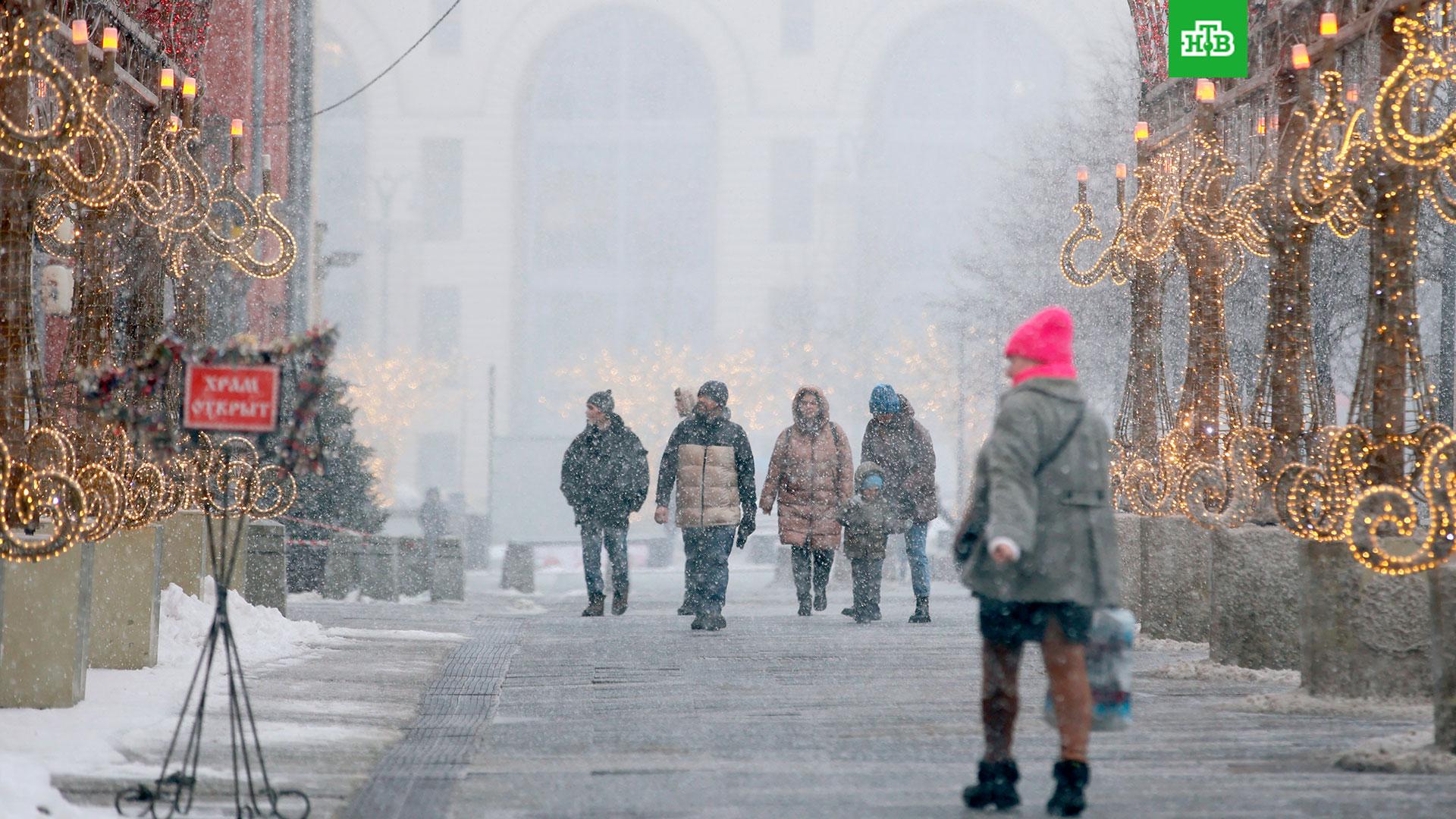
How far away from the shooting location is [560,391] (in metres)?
67.6

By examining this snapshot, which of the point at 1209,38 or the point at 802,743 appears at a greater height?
the point at 1209,38

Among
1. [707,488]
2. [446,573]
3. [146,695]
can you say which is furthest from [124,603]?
[446,573]

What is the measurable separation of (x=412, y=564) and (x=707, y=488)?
739cm

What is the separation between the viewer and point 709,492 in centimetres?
1462

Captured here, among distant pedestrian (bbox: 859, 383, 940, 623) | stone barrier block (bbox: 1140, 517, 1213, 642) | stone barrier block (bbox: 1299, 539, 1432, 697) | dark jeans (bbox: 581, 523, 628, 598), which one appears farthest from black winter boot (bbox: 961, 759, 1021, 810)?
distant pedestrian (bbox: 859, 383, 940, 623)

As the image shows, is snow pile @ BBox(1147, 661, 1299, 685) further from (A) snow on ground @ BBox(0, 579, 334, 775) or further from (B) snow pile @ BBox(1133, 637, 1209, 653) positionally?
(A) snow on ground @ BBox(0, 579, 334, 775)

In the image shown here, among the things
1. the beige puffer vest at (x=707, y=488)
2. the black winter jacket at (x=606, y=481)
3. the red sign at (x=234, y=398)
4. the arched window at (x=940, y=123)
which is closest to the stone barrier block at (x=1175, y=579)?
the beige puffer vest at (x=707, y=488)

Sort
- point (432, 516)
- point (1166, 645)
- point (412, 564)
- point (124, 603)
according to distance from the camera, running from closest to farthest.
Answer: point (124, 603) < point (1166, 645) < point (412, 564) < point (432, 516)

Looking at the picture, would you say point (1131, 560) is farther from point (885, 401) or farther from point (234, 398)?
point (234, 398)

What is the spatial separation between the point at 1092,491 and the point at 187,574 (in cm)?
786

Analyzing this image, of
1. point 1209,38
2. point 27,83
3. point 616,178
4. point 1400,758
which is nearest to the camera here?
point 1400,758

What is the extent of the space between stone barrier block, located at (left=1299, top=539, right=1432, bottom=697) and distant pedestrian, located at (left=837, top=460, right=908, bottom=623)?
6.97 meters

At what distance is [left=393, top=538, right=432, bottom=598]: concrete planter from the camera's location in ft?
68.7

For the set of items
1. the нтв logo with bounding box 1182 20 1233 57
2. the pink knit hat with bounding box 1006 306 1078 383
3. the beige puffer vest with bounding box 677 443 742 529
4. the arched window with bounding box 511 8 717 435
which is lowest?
the beige puffer vest with bounding box 677 443 742 529
